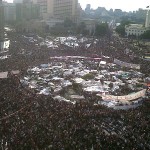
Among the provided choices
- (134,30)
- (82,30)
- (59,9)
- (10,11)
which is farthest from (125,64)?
(59,9)

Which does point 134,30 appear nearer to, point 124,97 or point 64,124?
point 124,97

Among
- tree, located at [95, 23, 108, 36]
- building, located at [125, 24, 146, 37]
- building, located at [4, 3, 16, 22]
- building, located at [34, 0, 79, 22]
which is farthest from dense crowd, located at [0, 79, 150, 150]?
building, located at [34, 0, 79, 22]

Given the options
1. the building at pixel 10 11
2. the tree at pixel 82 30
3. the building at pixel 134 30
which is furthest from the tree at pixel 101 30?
the building at pixel 10 11

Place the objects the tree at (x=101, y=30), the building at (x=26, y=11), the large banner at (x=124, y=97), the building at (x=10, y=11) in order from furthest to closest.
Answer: the building at (x=10, y=11)
the building at (x=26, y=11)
the tree at (x=101, y=30)
the large banner at (x=124, y=97)

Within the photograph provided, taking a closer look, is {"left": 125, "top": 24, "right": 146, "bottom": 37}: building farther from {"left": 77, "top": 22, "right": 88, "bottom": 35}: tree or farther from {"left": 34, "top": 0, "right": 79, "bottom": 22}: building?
{"left": 34, "top": 0, "right": 79, "bottom": 22}: building

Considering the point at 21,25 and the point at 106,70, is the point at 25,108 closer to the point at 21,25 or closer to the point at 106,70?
the point at 106,70

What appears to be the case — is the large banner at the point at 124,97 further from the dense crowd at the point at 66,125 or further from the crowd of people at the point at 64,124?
the dense crowd at the point at 66,125
